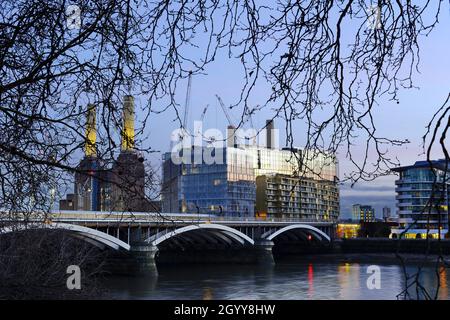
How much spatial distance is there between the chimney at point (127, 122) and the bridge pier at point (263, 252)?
5328 centimetres

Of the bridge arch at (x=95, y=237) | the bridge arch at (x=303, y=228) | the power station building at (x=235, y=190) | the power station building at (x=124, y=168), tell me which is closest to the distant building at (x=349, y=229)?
the power station building at (x=235, y=190)

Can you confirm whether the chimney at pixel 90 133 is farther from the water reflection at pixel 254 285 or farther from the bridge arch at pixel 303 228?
the bridge arch at pixel 303 228

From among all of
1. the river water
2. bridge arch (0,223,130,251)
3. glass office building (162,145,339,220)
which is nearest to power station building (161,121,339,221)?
glass office building (162,145,339,220)

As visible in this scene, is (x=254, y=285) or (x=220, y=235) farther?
(x=220, y=235)

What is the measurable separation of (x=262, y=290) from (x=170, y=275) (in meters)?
12.0

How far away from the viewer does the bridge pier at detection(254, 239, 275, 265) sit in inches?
2185

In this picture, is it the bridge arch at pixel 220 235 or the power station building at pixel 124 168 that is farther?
the bridge arch at pixel 220 235

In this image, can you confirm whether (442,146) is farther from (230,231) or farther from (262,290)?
(230,231)

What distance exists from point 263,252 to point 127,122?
177 feet

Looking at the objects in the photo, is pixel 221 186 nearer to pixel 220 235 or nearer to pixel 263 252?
pixel 263 252

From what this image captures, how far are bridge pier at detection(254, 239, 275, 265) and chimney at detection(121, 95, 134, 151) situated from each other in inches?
2098

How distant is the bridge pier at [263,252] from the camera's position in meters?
55.5

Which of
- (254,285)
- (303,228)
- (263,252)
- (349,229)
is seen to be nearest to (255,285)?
(254,285)

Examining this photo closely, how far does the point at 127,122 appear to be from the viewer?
9.76 ft
